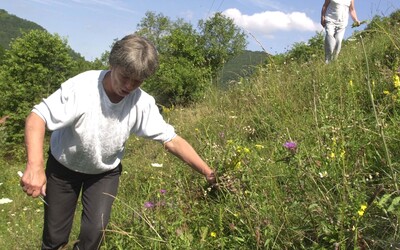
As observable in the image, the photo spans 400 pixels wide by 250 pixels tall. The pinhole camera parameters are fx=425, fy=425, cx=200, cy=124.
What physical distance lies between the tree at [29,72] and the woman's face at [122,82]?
99.9 ft

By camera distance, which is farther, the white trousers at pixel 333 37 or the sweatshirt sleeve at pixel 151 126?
the white trousers at pixel 333 37

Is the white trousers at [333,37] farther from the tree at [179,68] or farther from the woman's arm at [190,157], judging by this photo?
the tree at [179,68]

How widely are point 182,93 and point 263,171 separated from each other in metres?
32.1

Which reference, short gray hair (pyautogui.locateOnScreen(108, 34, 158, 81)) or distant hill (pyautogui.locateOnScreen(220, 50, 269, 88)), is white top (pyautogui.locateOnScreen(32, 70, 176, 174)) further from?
distant hill (pyautogui.locateOnScreen(220, 50, 269, 88))

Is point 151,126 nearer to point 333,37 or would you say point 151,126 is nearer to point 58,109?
point 58,109

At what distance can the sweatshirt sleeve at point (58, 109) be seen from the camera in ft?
7.72

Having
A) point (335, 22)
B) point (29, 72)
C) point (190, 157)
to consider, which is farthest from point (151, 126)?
point (29, 72)

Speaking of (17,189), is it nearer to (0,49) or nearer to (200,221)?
(200,221)

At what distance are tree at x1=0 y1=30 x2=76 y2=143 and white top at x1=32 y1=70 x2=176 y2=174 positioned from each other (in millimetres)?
30096

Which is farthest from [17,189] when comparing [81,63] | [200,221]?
[81,63]

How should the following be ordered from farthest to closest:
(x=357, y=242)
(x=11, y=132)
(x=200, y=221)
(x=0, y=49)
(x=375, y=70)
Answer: (x=0, y=49), (x=11, y=132), (x=375, y=70), (x=200, y=221), (x=357, y=242)

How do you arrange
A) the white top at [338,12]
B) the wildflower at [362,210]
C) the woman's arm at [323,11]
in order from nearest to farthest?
the wildflower at [362,210], the white top at [338,12], the woman's arm at [323,11]

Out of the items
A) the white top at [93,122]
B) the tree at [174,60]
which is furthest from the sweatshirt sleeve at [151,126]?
the tree at [174,60]

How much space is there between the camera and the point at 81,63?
44.0 meters
